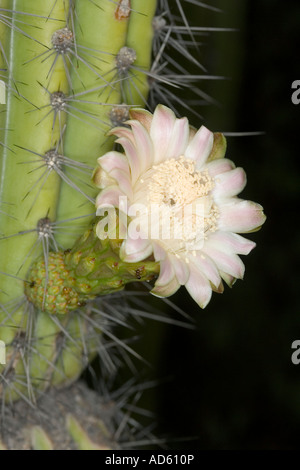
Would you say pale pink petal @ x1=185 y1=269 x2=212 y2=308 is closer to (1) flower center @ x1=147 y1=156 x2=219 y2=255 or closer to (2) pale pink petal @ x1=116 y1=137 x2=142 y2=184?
(1) flower center @ x1=147 y1=156 x2=219 y2=255

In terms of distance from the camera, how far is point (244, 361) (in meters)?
1.67

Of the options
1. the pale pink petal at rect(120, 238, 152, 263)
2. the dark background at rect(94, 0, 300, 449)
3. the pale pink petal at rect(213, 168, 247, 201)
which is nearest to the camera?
the pale pink petal at rect(120, 238, 152, 263)

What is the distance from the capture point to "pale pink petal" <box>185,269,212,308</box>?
0.78 metres

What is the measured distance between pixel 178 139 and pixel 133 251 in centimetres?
16

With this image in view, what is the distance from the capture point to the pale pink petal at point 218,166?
841mm

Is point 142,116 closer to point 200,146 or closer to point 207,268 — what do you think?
point 200,146

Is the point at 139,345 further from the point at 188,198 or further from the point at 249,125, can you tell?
the point at 188,198

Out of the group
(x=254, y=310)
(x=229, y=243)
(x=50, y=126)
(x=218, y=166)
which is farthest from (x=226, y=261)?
(x=254, y=310)

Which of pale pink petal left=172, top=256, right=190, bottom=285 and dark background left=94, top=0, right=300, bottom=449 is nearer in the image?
pale pink petal left=172, top=256, right=190, bottom=285

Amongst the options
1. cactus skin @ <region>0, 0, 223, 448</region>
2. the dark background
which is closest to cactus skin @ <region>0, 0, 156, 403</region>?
cactus skin @ <region>0, 0, 223, 448</region>

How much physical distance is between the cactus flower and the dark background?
782mm

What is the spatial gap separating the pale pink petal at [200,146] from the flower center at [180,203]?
0.02 m
